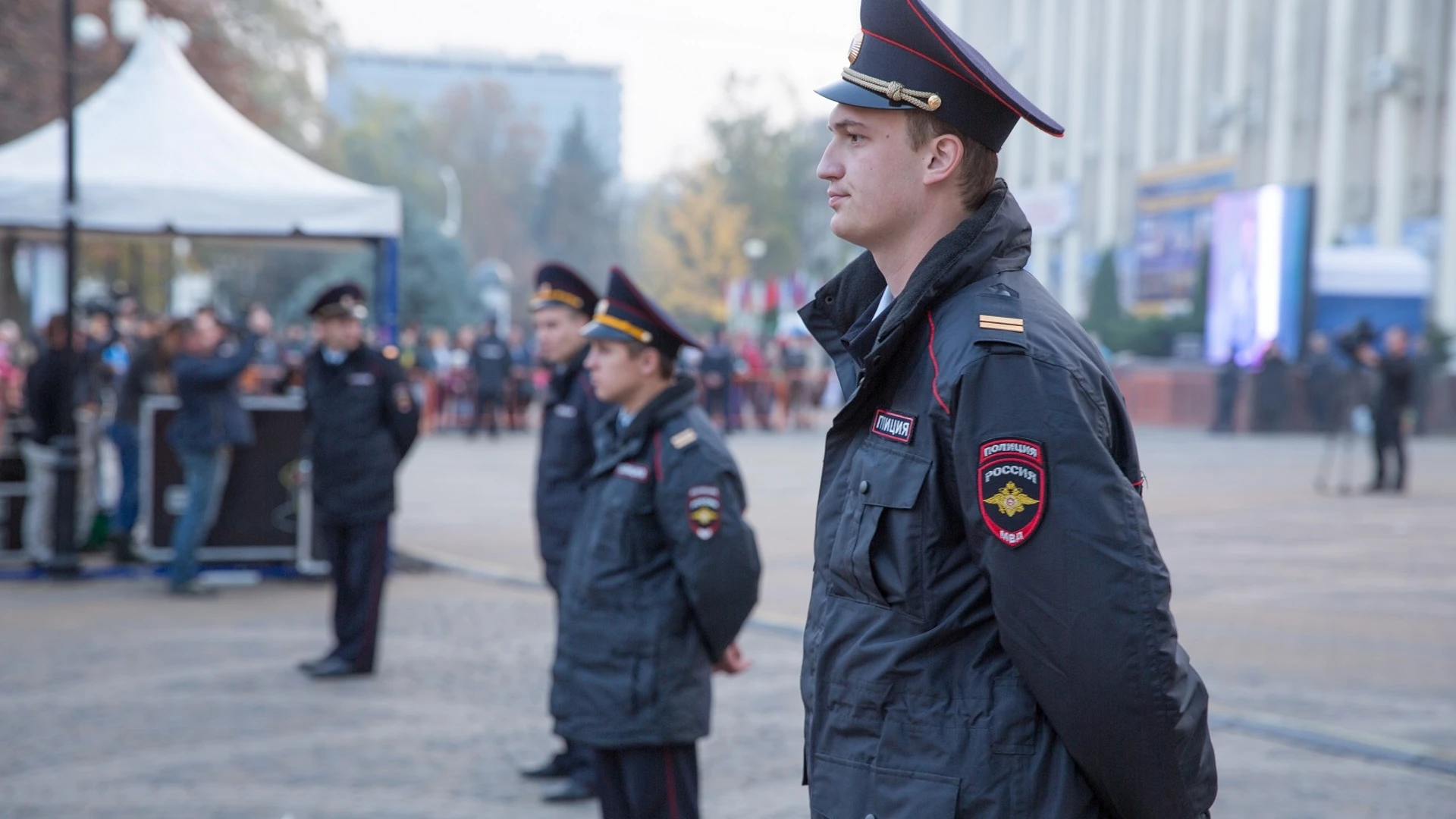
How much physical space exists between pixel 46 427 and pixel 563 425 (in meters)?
6.97

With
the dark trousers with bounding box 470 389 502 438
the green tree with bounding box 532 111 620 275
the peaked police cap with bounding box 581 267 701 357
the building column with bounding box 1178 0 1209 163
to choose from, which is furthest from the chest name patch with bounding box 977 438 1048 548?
the green tree with bounding box 532 111 620 275

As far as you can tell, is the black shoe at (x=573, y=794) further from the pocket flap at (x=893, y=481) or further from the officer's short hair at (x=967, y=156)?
the officer's short hair at (x=967, y=156)

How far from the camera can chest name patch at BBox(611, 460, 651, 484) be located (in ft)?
14.0

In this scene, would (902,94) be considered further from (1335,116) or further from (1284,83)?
(1284,83)

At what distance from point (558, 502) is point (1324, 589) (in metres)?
6.90

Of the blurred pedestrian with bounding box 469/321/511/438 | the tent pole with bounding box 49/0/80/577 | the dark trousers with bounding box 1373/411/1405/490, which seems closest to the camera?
the tent pole with bounding box 49/0/80/577

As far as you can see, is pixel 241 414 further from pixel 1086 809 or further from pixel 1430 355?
pixel 1430 355

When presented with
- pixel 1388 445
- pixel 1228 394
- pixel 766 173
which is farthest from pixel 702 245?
pixel 1388 445

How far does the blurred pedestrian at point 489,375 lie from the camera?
26469mm

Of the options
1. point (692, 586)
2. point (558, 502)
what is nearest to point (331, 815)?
point (558, 502)

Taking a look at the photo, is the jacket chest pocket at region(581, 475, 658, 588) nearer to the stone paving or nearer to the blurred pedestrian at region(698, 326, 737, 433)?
the stone paving

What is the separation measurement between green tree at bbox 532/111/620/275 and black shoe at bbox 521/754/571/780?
84.7 meters

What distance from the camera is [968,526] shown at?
6.55 feet

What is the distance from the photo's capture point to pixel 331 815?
17.5 ft
